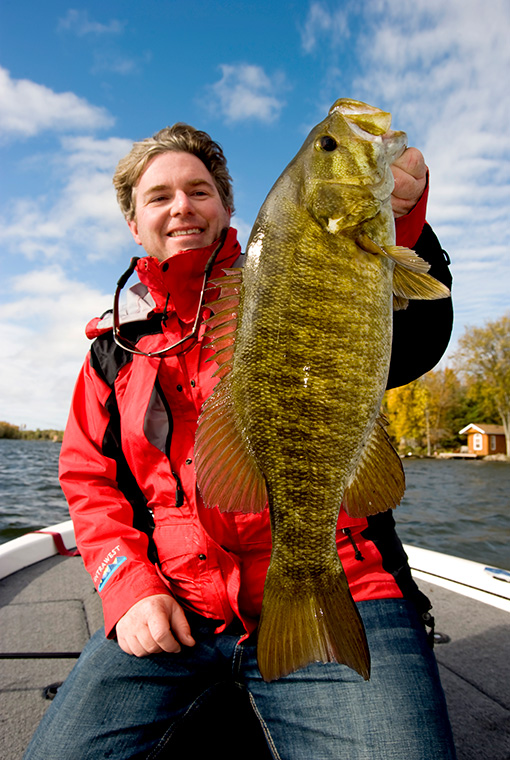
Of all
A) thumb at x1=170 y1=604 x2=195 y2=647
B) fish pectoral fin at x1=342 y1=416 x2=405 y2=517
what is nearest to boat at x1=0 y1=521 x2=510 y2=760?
thumb at x1=170 y1=604 x2=195 y2=647

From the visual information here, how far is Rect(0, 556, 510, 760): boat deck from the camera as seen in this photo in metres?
2.41

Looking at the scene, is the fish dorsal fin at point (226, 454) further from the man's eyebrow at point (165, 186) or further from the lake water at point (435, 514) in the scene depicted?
the lake water at point (435, 514)

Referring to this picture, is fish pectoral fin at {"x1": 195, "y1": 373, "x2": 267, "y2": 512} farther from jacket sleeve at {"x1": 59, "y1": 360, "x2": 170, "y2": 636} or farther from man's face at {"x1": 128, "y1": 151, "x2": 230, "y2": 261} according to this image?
man's face at {"x1": 128, "y1": 151, "x2": 230, "y2": 261}

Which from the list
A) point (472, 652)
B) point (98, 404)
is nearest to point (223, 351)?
point (98, 404)

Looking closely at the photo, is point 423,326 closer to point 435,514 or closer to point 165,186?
point 165,186

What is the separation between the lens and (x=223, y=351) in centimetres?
162

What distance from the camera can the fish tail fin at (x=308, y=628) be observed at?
1491mm

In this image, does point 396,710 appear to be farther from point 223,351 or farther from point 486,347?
point 486,347

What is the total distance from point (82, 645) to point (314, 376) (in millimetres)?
3047

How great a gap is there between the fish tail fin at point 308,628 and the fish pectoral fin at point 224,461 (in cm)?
27

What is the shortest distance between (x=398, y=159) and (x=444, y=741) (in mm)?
1990

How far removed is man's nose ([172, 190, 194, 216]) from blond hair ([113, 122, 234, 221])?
0.33m

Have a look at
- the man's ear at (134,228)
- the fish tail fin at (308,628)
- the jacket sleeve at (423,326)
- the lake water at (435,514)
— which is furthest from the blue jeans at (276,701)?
the lake water at (435,514)

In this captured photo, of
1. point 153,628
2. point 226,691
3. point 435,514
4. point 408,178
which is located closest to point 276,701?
point 226,691
